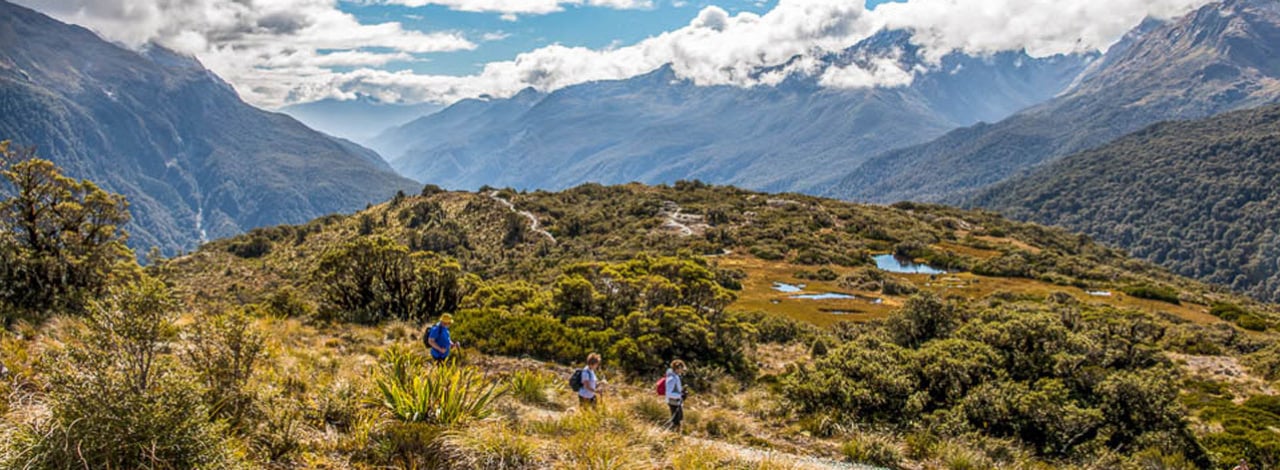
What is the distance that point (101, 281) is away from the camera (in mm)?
15055

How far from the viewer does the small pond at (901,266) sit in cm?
6550

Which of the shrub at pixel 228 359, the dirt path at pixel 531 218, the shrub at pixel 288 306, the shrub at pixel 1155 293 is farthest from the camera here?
the dirt path at pixel 531 218

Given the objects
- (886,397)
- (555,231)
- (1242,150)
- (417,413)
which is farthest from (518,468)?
(1242,150)

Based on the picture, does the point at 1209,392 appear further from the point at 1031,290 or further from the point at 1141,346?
the point at 1031,290

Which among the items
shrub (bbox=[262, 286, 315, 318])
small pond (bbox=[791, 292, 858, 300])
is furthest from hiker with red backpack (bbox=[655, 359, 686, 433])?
small pond (bbox=[791, 292, 858, 300])

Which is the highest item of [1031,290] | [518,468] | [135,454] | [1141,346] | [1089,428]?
[135,454]

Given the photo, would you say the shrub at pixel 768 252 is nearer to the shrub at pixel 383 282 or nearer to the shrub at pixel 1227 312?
the shrub at pixel 1227 312

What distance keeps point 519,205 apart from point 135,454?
3377 inches

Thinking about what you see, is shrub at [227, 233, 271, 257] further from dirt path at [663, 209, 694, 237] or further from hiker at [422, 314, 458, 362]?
hiker at [422, 314, 458, 362]

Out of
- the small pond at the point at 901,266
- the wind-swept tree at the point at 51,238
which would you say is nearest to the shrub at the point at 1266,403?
the wind-swept tree at the point at 51,238

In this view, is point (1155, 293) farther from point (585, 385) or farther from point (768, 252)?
point (585, 385)

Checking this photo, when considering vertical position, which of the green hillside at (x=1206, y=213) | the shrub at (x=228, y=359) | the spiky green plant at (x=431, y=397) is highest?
the shrub at (x=228, y=359)

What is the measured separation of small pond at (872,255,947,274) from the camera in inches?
2579

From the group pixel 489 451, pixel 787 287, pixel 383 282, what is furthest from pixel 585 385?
pixel 787 287
